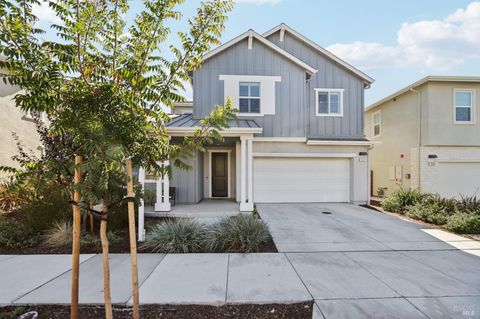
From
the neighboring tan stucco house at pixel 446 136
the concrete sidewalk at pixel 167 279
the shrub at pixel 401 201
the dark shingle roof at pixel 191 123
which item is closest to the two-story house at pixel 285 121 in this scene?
the dark shingle roof at pixel 191 123

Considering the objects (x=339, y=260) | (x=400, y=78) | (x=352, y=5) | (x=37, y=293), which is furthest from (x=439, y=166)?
(x=37, y=293)

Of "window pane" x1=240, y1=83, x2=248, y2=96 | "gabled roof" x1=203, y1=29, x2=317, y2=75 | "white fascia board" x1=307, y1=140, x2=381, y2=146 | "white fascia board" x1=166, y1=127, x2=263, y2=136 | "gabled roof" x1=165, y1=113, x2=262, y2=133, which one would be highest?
"gabled roof" x1=203, y1=29, x2=317, y2=75

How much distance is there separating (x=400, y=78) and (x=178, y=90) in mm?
17468

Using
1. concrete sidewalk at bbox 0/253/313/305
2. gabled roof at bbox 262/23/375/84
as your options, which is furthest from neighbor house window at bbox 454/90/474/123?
concrete sidewalk at bbox 0/253/313/305

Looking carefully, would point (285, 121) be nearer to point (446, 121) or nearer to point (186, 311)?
point (446, 121)

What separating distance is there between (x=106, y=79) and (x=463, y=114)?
1562 centimetres

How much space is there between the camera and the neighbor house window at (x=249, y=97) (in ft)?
34.5

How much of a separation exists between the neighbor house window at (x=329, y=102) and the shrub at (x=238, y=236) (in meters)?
7.50

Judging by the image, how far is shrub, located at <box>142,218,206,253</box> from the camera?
553 centimetres

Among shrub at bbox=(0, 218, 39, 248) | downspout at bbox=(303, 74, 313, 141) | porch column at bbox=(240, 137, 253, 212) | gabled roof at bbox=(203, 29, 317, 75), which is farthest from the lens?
downspout at bbox=(303, 74, 313, 141)

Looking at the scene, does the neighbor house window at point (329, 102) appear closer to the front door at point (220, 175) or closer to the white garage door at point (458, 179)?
the front door at point (220, 175)

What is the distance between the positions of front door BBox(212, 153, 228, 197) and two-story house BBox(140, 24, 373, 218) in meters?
0.35

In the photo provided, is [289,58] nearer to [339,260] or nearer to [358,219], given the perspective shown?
[358,219]

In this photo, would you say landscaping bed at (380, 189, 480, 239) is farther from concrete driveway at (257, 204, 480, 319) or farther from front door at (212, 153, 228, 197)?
front door at (212, 153, 228, 197)
